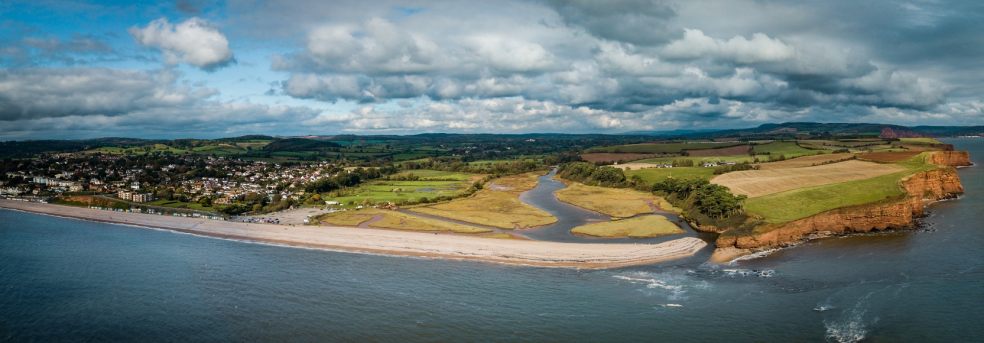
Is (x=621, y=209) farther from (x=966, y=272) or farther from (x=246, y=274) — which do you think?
(x=246, y=274)

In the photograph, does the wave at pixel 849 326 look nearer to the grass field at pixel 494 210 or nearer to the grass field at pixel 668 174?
the grass field at pixel 494 210

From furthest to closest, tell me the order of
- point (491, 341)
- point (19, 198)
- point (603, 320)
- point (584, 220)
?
point (19, 198) → point (584, 220) → point (603, 320) → point (491, 341)

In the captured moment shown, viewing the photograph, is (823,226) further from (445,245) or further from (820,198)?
(445,245)

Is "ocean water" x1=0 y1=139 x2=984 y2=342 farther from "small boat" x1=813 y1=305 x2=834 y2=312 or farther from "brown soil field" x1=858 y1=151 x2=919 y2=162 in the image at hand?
"brown soil field" x1=858 y1=151 x2=919 y2=162

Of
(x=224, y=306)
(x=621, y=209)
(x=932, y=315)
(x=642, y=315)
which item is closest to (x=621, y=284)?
(x=642, y=315)

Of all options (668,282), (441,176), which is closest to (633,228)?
(668,282)

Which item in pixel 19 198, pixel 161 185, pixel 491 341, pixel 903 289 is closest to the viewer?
pixel 491 341

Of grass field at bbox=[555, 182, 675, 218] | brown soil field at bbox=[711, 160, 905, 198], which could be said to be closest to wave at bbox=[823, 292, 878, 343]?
brown soil field at bbox=[711, 160, 905, 198]
